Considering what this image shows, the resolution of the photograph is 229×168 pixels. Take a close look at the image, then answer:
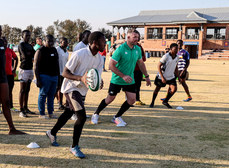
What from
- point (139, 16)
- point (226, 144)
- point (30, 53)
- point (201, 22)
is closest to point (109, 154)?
point (226, 144)

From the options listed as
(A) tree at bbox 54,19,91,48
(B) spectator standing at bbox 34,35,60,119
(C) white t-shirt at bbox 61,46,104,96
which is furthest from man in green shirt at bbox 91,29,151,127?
(A) tree at bbox 54,19,91,48

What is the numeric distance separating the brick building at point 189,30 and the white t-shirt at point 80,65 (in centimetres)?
4079

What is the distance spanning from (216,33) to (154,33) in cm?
1155

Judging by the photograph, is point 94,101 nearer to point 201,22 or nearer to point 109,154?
point 109,154

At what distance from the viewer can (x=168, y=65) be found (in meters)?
7.49

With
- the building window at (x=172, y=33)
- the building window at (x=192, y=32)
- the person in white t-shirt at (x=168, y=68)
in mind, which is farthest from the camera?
the building window at (x=172, y=33)

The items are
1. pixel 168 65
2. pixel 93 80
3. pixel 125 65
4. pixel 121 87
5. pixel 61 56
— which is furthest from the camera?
pixel 168 65

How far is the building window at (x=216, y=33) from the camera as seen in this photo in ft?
146

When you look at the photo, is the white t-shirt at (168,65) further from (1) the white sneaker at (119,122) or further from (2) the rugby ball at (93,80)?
(2) the rugby ball at (93,80)

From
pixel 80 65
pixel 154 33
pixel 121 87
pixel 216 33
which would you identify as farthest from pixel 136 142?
pixel 154 33

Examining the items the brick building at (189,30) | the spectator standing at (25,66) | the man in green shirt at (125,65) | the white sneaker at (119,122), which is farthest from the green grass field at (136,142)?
the brick building at (189,30)

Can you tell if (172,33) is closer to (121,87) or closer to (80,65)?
(121,87)

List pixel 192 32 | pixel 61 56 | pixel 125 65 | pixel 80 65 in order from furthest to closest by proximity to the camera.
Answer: pixel 192 32 < pixel 61 56 < pixel 125 65 < pixel 80 65

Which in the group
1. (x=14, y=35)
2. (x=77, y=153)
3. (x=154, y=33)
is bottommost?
(x=77, y=153)
